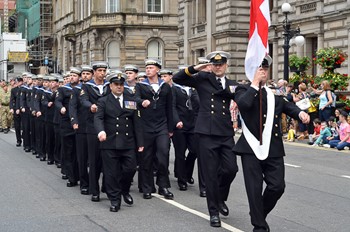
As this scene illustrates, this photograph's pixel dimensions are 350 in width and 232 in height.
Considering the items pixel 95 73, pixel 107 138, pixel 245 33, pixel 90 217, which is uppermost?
pixel 245 33

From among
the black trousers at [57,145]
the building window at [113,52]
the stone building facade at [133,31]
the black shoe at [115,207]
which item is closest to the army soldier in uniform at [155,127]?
the black shoe at [115,207]

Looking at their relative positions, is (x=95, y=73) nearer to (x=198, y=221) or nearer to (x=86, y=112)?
(x=86, y=112)

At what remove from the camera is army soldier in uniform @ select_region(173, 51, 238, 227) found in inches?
364

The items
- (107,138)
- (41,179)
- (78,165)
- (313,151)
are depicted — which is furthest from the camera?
(313,151)

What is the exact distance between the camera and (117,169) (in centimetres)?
1044

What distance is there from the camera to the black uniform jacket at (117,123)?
10.4 m

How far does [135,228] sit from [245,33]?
31168 millimetres

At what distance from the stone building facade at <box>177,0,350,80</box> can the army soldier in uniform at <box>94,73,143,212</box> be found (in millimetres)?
19641

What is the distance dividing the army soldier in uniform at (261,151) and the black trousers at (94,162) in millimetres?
3661

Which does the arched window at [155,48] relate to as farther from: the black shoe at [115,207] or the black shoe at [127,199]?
the black shoe at [115,207]

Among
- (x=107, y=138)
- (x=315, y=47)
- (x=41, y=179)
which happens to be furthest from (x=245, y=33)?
(x=107, y=138)

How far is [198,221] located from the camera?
929cm

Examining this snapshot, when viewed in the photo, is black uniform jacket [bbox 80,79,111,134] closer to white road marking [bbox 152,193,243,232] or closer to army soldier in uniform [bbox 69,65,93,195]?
army soldier in uniform [bbox 69,65,93,195]

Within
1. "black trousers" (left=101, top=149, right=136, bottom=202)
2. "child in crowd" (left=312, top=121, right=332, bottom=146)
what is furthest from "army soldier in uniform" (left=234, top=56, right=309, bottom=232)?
"child in crowd" (left=312, top=121, right=332, bottom=146)
